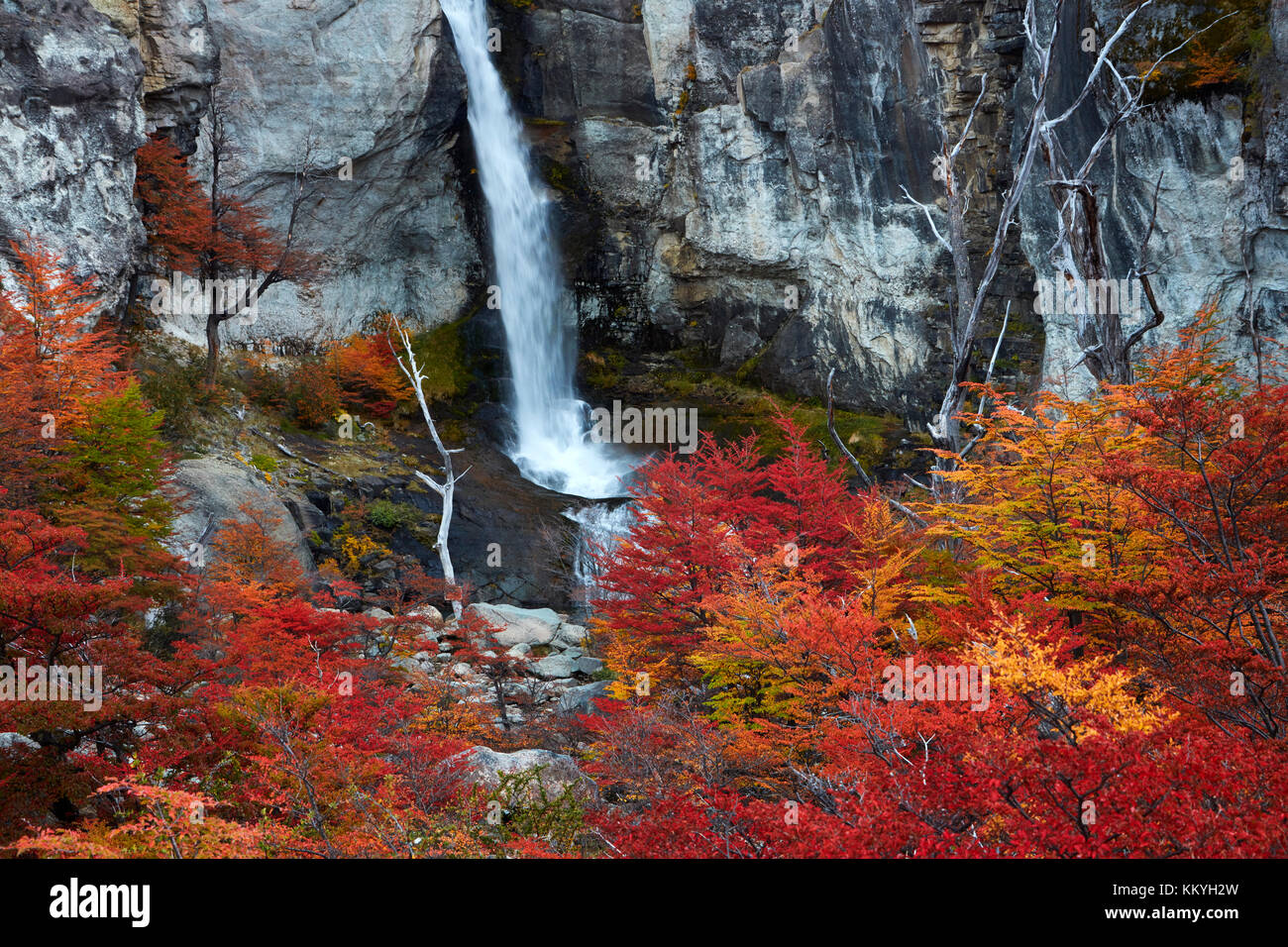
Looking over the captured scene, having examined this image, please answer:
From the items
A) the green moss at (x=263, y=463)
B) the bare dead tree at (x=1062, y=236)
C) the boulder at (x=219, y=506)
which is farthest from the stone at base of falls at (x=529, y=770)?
the green moss at (x=263, y=463)

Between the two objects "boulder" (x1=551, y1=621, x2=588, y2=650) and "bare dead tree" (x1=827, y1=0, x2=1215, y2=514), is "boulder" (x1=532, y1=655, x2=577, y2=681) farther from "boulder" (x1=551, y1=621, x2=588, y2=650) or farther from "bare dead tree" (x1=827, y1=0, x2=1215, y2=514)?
"bare dead tree" (x1=827, y1=0, x2=1215, y2=514)

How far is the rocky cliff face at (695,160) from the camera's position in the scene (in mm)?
20312

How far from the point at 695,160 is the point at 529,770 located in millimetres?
23451

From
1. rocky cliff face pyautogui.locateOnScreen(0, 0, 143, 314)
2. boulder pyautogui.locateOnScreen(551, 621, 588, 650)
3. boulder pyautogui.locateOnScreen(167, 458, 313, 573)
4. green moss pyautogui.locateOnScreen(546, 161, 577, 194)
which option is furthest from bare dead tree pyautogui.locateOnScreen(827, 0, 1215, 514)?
rocky cliff face pyautogui.locateOnScreen(0, 0, 143, 314)

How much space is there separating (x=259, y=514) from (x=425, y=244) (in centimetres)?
1512

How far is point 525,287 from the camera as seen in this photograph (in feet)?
94.2

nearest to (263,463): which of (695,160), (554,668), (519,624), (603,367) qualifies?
(519,624)

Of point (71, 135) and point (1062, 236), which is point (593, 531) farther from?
point (71, 135)

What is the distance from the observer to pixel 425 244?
2902 cm

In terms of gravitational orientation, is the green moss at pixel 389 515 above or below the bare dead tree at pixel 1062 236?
below

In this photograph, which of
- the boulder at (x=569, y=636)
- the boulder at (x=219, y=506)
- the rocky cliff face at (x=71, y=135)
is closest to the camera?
the boulder at (x=219, y=506)

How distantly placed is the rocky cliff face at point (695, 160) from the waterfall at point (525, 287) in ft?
2.29

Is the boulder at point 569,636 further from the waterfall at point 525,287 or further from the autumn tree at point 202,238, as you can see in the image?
the autumn tree at point 202,238
